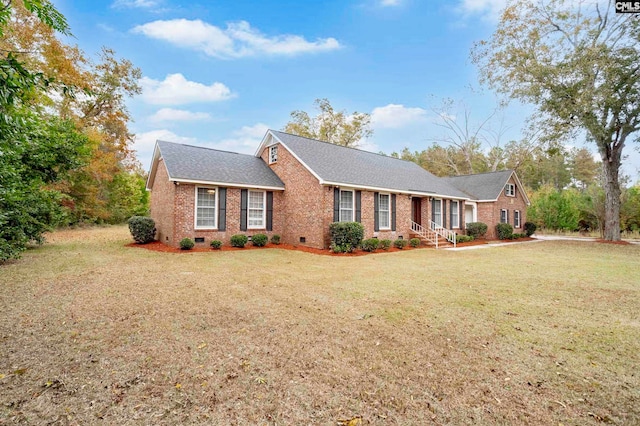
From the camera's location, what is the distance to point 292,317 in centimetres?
459

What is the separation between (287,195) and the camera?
15.1m

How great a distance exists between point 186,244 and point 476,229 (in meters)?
18.9

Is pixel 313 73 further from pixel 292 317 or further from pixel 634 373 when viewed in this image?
pixel 634 373

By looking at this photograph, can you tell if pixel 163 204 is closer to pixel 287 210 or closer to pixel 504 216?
pixel 287 210

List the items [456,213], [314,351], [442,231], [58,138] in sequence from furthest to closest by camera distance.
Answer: [456,213] < [442,231] < [58,138] < [314,351]

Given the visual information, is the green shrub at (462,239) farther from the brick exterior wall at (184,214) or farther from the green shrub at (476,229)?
the brick exterior wall at (184,214)

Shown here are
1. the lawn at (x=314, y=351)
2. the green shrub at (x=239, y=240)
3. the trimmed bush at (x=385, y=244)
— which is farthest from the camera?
the trimmed bush at (x=385, y=244)

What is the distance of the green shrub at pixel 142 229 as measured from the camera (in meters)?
14.0

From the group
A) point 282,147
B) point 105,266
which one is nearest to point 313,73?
point 282,147

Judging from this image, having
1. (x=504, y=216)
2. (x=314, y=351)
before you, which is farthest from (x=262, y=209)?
(x=504, y=216)

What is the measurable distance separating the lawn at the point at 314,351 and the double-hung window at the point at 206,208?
602 cm

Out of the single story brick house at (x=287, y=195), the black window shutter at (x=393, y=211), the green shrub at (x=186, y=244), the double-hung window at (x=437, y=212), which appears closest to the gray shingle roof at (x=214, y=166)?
the single story brick house at (x=287, y=195)

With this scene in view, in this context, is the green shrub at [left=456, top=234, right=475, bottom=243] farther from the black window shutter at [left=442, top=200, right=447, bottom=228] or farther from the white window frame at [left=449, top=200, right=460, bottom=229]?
the white window frame at [left=449, top=200, right=460, bottom=229]

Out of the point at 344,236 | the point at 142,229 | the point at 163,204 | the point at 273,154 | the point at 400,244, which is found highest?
the point at 273,154
